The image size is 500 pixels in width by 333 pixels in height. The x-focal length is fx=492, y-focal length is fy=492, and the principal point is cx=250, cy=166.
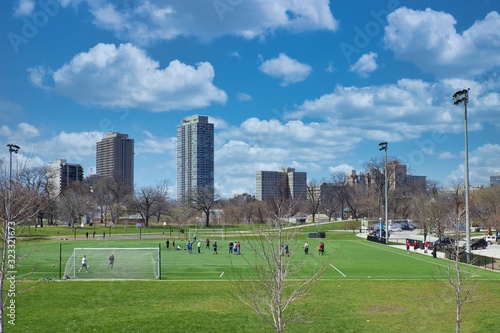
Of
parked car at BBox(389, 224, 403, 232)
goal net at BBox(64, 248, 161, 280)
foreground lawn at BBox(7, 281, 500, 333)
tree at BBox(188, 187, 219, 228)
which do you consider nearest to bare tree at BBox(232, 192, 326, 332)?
foreground lawn at BBox(7, 281, 500, 333)

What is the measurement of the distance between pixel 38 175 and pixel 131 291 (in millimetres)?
106095

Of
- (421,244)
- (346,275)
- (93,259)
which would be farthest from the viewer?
(421,244)

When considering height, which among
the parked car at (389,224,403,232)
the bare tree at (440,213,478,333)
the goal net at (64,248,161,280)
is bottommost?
the parked car at (389,224,403,232)

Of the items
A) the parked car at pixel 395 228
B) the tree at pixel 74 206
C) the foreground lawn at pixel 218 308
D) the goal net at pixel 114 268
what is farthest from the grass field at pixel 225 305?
the tree at pixel 74 206

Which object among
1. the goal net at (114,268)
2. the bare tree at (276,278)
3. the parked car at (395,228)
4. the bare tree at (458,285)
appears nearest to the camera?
the bare tree at (276,278)

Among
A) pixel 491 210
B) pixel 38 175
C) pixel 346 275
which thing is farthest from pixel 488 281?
pixel 38 175

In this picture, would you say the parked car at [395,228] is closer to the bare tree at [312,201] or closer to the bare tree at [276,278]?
the bare tree at [312,201]

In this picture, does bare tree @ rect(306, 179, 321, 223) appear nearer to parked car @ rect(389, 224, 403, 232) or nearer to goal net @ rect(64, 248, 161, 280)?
parked car @ rect(389, 224, 403, 232)

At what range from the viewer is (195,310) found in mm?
24609

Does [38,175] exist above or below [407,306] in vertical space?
above

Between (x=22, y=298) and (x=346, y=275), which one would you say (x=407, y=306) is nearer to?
(x=346, y=275)

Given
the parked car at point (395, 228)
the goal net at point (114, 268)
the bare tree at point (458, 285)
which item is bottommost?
the parked car at point (395, 228)

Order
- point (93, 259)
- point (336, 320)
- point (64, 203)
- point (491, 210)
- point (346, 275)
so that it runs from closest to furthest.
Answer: point (336, 320), point (346, 275), point (93, 259), point (491, 210), point (64, 203)

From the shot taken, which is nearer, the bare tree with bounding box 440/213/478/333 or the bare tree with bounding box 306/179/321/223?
the bare tree with bounding box 440/213/478/333
